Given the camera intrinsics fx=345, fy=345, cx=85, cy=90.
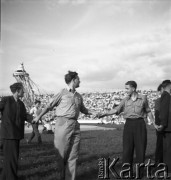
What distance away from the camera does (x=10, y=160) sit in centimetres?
565

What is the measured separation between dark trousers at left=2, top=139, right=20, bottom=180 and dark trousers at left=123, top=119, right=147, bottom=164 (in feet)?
7.25

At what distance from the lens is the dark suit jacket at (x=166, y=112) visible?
7.07m

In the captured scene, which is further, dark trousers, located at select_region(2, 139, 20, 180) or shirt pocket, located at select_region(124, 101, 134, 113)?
shirt pocket, located at select_region(124, 101, 134, 113)

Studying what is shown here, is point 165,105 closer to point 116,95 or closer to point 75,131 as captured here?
point 75,131

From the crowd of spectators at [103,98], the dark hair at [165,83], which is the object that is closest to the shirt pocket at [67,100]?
the dark hair at [165,83]

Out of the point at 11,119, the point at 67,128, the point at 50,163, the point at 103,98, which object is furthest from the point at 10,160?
the point at 103,98

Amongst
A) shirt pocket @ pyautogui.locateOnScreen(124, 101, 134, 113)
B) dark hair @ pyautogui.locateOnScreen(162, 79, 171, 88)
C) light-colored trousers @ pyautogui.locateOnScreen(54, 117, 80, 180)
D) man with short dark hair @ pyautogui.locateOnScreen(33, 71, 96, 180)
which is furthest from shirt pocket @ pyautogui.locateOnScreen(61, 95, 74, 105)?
dark hair @ pyautogui.locateOnScreen(162, 79, 171, 88)

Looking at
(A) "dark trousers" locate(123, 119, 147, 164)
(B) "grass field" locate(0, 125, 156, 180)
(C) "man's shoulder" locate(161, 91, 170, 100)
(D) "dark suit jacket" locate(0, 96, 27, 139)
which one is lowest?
(B) "grass field" locate(0, 125, 156, 180)

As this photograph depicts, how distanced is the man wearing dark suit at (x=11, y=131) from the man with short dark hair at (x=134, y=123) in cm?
174

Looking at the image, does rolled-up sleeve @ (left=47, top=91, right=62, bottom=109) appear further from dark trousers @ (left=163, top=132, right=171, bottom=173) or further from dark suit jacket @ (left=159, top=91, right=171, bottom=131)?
dark trousers @ (left=163, top=132, right=171, bottom=173)

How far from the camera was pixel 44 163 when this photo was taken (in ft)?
26.6

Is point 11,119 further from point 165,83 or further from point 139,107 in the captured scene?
point 165,83

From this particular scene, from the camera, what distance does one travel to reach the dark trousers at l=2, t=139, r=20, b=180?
18.5ft

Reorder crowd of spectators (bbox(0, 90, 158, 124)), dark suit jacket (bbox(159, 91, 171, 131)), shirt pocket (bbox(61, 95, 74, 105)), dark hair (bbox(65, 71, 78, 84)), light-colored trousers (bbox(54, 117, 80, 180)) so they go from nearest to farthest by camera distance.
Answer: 1. light-colored trousers (bbox(54, 117, 80, 180))
2. shirt pocket (bbox(61, 95, 74, 105))
3. dark hair (bbox(65, 71, 78, 84))
4. dark suit jacket (bbox(159, 91, 171, 131))
5. crowd of spectators (bbox(0, 90, 158, 124))
